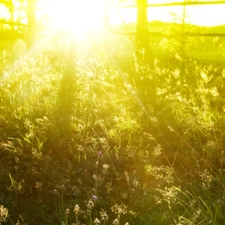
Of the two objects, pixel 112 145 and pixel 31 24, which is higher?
pixel 31 24

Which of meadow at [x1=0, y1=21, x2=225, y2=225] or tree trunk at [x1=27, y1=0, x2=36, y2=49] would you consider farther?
tree trunk at [x1=27, y1=0, x2=36, y2=49]

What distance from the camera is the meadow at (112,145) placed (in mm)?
3766

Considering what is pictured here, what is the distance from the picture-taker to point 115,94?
19.3 feet

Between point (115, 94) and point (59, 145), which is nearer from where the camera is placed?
point (59, 145)

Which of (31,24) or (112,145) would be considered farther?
(31,24)

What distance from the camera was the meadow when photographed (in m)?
3.77

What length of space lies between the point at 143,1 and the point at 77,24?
1661mm

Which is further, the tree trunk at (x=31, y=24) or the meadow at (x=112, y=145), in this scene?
the tree trunk at (x=31, y=24)

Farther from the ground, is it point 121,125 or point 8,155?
point 121,125

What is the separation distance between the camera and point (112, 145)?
493 centimetres

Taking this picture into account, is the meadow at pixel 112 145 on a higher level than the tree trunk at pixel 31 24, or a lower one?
lower

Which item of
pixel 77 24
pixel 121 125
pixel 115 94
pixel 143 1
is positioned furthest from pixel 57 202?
pixel 143 1

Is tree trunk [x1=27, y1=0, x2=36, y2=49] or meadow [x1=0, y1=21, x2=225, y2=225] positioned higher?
tree trunk [x1=27, y1=0, x2=36, y2=49]

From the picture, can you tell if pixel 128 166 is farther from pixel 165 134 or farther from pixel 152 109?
pixel 152 109
